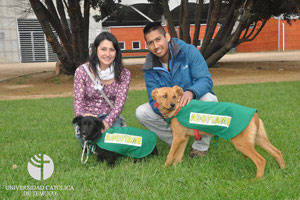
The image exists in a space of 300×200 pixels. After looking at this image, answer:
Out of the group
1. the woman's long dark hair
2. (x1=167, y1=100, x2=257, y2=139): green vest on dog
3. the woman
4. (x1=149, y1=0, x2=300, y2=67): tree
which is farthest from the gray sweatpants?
(x1=149, y1=0, x2=300, y2=67): tree

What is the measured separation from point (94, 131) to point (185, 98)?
4.06ft

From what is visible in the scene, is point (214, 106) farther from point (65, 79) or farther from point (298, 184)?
point (65, 79)

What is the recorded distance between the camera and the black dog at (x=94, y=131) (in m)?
3.72

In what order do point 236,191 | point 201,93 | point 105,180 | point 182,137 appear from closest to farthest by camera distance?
point 236,191 → point 105,180 → point 182,137 → point 201,93

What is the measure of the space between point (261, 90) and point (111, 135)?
6.92 meters

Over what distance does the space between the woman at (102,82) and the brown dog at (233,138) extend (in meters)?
0.65

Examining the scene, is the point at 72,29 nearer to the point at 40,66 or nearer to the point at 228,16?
the point at 228,16

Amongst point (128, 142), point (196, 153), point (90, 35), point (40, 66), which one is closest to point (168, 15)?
point (196, 153)

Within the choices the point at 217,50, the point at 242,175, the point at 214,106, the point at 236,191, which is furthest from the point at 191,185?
the point at 217,50

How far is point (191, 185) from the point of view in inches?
123

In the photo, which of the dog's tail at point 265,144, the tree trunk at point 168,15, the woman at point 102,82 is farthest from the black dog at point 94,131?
the tree trunk at point 168,15

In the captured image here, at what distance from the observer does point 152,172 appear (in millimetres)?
3531

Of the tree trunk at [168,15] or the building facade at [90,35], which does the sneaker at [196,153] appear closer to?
the tree trunk at [168,15]

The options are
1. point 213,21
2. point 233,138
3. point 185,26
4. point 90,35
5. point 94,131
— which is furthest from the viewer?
point 90,35
